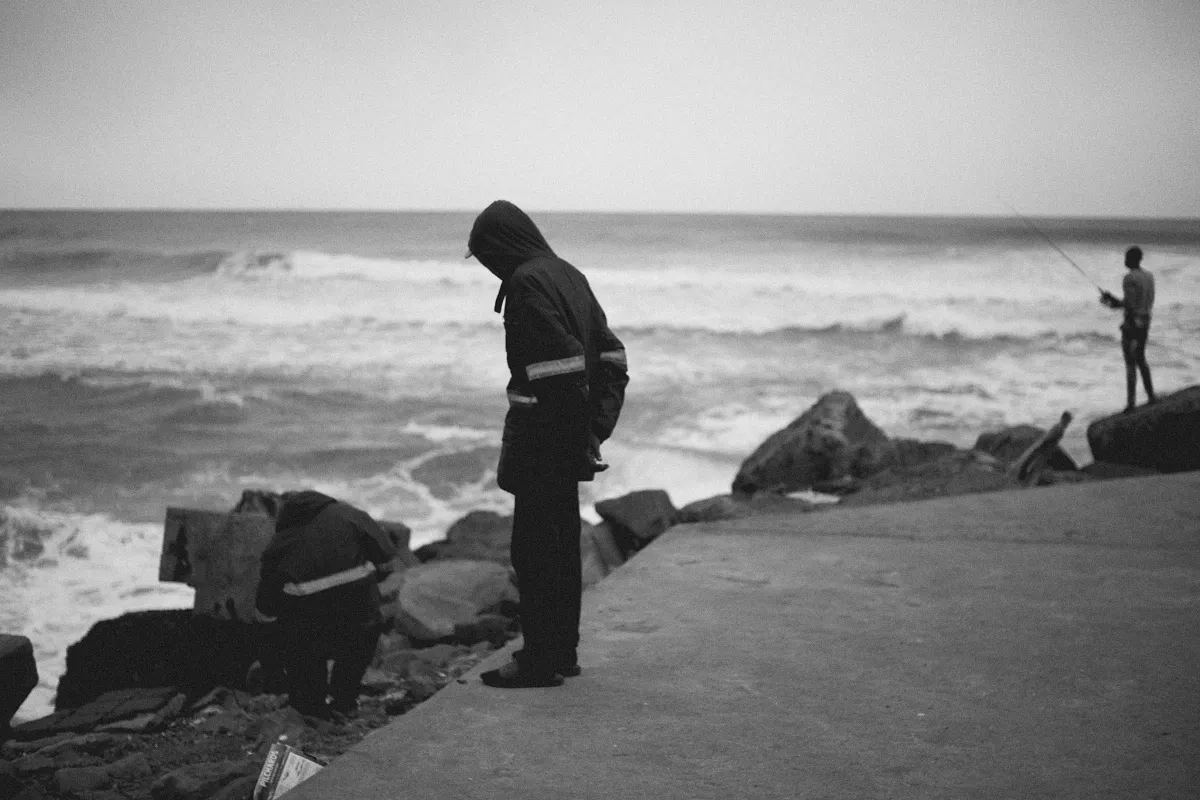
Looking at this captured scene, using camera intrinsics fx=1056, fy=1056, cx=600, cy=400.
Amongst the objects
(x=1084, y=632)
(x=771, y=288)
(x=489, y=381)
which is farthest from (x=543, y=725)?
(x=771, y=288)

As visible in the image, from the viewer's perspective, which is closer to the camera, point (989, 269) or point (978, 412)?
point (978, 412)

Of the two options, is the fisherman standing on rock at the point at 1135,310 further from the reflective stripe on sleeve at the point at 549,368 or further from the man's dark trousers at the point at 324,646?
the reflective stripe on sleeve at the point at 549,368

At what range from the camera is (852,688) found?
11.0ft

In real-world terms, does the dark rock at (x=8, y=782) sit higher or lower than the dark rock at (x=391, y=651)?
higher

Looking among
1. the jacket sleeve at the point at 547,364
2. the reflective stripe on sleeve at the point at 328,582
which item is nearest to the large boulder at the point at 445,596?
the reflective stripe on sleeve at the point at 328,582

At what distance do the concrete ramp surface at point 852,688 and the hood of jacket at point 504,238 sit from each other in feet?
4.51

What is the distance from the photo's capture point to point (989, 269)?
38.2m

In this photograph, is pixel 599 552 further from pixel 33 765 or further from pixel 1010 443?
pixel 1010 443

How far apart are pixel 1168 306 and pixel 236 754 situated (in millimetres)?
30060

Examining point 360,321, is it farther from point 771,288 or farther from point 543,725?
point 543,725

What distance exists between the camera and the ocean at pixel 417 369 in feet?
39.2

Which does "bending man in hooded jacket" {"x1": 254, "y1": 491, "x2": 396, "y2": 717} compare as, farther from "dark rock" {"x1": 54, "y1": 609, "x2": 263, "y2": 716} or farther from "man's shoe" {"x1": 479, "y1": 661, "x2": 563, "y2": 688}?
"man's shoe" {"x1": 479, "y1": 661, "x2": 563, "y2": 688}

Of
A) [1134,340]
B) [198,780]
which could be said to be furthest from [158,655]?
[1134,340]

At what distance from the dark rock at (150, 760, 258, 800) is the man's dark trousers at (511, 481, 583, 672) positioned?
132 centimetres
